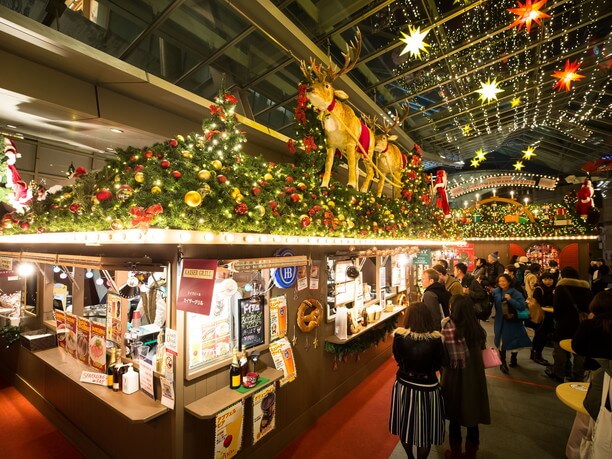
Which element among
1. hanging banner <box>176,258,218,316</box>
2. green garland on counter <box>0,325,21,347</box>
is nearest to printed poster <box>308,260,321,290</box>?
hanging banner <box>176,258,218,316</box>

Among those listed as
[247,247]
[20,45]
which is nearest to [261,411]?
[247,247]

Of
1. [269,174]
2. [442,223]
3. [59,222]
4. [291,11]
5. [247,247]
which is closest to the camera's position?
[59,222]

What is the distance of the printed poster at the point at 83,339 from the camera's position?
3864 mm

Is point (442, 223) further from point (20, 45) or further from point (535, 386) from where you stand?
point (20, 45)

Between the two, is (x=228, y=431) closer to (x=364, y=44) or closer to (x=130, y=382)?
(x=130, y=382)

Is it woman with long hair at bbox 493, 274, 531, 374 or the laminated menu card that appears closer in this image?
the laminated menu card

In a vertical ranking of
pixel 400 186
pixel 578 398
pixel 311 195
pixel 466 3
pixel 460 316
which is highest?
pixel 466 3

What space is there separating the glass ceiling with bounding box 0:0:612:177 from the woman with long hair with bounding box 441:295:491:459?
3466 millimetres

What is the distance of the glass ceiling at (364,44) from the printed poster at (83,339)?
3558 mm

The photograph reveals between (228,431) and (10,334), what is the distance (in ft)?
16.1

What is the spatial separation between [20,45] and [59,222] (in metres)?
1.94

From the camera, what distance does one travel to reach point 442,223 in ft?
27.4

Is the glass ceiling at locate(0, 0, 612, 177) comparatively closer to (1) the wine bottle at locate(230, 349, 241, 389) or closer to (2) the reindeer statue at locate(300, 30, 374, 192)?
(2) the reindeer statue at locate(300, 30, 374, 192)

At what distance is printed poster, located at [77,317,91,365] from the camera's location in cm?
386
